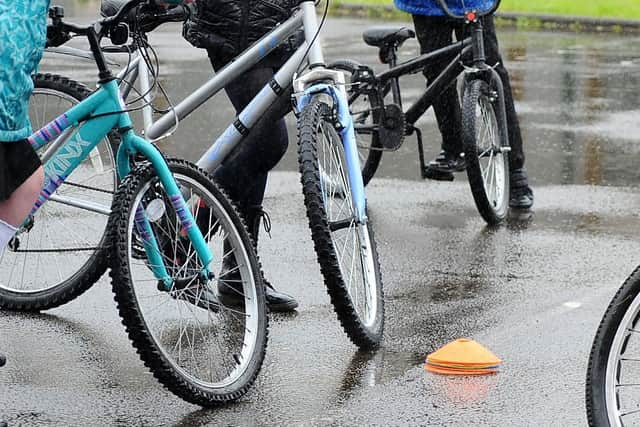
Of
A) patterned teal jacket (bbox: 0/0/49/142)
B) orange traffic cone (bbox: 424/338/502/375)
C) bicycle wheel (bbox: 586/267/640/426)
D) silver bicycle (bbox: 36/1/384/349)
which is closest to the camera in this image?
bicycle wheel (bbox: 586/267/640/426)

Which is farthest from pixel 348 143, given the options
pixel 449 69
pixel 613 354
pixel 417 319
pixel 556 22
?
pixel 556 22

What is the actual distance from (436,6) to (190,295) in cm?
352

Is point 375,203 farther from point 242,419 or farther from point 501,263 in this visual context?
point 242,419

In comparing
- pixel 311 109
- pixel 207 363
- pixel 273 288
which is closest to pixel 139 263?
pixel 207 363

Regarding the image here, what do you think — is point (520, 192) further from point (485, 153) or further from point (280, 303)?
point (280, 303)

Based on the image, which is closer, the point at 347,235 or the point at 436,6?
the point at 347,235

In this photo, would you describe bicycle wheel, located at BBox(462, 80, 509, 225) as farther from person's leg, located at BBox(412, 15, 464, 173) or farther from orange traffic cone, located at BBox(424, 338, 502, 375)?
orange traffic cone, located at BBox(424, 338, 502, 375)

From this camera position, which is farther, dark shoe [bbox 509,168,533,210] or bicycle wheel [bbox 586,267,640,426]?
dark shoe [bbox 509,168,533,210]

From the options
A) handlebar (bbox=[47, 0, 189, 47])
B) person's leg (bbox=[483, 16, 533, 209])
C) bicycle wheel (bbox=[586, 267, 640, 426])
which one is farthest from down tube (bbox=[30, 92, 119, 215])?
person's leg (bbox=[483, 16, 533, 209])

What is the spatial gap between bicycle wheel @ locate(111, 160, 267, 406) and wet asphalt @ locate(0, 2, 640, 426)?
14cm

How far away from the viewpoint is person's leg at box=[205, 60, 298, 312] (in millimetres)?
6016

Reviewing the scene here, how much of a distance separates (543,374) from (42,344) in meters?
1.94

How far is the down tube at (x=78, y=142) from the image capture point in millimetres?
5078

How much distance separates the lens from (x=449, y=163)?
832 cm
